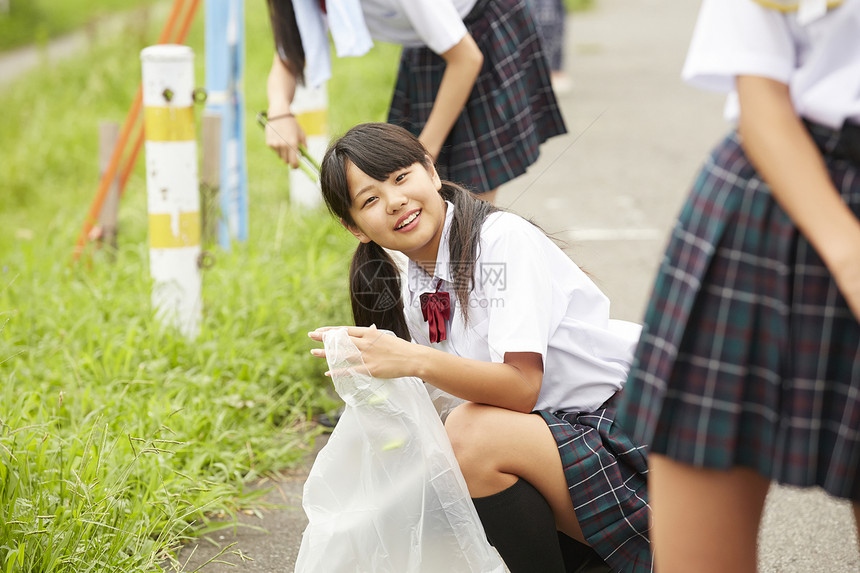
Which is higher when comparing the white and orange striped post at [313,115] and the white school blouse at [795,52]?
the white and orange striped post at [313,115]

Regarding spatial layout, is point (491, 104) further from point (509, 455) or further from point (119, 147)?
point (119, 147)

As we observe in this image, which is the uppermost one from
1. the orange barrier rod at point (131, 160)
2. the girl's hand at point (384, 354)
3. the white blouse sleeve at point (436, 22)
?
the white blouse sleeve at point (436, 22)

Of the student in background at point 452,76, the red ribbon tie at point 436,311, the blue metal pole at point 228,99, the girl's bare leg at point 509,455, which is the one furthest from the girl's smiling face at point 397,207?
the blue metal pole at point 228,99

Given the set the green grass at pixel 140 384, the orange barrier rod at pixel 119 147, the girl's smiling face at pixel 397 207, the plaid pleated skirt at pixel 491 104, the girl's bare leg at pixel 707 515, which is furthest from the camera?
the orange barrier rod at pixel 119 147

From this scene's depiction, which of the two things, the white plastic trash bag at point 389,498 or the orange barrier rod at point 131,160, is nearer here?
the white plastic trash bag at point 389,498

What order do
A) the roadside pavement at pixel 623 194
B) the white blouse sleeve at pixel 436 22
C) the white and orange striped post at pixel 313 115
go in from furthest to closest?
the white and orange striped post at pixel 313 115 → the white blouse sleeve at pixel 436 22 → the roadside pavement at pixel 623 194

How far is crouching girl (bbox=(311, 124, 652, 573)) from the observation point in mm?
1890

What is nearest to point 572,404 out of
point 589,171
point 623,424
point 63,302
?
point 623,424

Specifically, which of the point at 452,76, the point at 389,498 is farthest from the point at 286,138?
the point at 389,498

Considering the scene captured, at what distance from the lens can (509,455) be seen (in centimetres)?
189

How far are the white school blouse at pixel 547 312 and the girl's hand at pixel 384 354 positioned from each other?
17 cm

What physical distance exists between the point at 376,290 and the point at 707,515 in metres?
1.06

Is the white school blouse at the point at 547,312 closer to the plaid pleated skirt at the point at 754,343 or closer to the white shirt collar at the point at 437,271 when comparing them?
the white shirt collar at the point at 437,271

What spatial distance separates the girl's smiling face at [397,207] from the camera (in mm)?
2057
